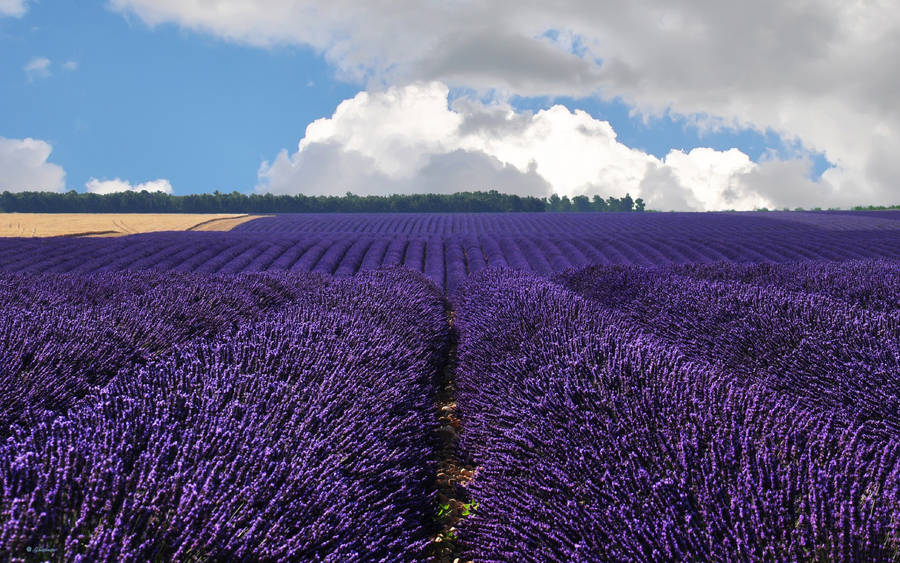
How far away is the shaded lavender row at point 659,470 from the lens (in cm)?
162

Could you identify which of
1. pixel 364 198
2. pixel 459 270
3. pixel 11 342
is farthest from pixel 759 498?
pixel 364 198

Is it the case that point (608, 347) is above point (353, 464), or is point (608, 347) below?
above

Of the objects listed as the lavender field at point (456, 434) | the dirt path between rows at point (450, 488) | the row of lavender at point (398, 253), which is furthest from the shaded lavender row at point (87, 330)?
the row of lavender at point (398, 253)

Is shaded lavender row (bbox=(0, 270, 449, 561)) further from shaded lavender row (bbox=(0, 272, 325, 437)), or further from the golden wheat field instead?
the golden wheat field

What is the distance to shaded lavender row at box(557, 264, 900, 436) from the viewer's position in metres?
3.02

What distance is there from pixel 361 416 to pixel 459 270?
30.9 feet

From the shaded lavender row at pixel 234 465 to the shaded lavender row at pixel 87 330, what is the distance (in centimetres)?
41

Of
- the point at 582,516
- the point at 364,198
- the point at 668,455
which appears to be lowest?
the point at 582,516

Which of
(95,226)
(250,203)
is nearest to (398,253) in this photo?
(95,226)

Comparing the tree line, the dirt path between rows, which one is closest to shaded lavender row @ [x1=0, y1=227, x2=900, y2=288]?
the dirt path between rows

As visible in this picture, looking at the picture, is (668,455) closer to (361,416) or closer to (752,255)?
(361,416)

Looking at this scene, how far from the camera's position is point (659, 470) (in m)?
1.97

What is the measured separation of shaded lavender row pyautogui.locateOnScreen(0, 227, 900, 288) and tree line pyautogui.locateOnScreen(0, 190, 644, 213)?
123 ft

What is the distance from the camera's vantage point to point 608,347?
10.5 feet
